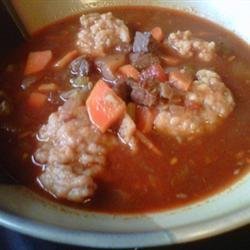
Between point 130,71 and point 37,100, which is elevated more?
point 37,100

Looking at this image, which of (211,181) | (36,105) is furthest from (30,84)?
(211,181)

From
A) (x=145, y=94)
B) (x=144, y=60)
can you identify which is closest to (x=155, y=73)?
(x=144, y=60)

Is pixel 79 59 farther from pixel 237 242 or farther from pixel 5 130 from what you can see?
pixel 237 242

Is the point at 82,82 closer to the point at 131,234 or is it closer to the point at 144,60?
the point at 144,60

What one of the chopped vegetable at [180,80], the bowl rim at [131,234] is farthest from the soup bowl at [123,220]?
the chopped vegetable at [180,80]

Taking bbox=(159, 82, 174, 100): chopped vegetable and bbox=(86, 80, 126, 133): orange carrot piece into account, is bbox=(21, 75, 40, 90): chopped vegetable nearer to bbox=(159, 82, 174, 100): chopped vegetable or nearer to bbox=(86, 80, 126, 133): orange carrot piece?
bbox=(86, 80, 126, 133): orange carrot piece

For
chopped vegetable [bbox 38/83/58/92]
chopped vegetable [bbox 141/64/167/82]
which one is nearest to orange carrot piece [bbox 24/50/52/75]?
chopped vegetable [bbox 38/83/58/92]
